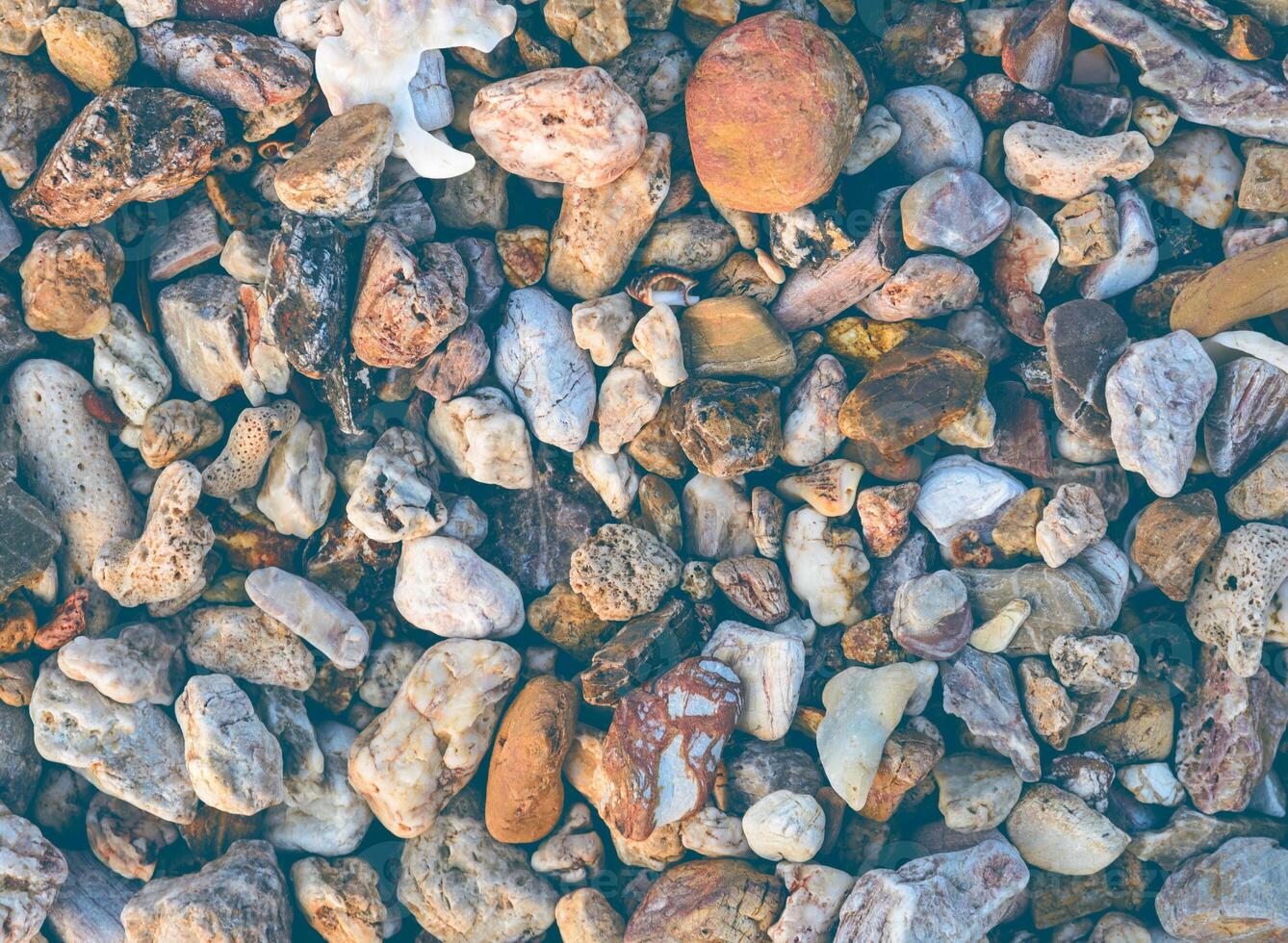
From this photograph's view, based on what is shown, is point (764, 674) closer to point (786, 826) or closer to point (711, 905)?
point (786, 826)

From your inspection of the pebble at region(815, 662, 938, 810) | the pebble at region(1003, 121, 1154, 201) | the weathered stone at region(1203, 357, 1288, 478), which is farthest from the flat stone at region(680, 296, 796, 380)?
the weathered stone at region(1203, 357, 1288, 478)

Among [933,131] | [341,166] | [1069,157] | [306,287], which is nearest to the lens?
[341,166]

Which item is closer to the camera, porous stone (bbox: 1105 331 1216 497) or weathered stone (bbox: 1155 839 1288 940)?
weathered stone (bbox: 1155 839 1288 940)

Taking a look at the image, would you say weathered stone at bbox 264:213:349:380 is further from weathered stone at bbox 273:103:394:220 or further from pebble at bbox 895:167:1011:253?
pebble at bbox 895:167:1011:253

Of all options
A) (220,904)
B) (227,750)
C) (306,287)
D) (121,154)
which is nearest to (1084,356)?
(306,287)

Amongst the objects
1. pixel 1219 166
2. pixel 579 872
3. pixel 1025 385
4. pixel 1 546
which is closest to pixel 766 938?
pixel 579 872

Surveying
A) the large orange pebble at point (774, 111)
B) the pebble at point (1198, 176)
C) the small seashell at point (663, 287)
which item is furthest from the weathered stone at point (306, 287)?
the pebble at point (1198, 176)

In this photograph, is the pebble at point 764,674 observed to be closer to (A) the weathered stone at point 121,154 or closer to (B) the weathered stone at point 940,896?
(B) the weathered stone at point 940,896
